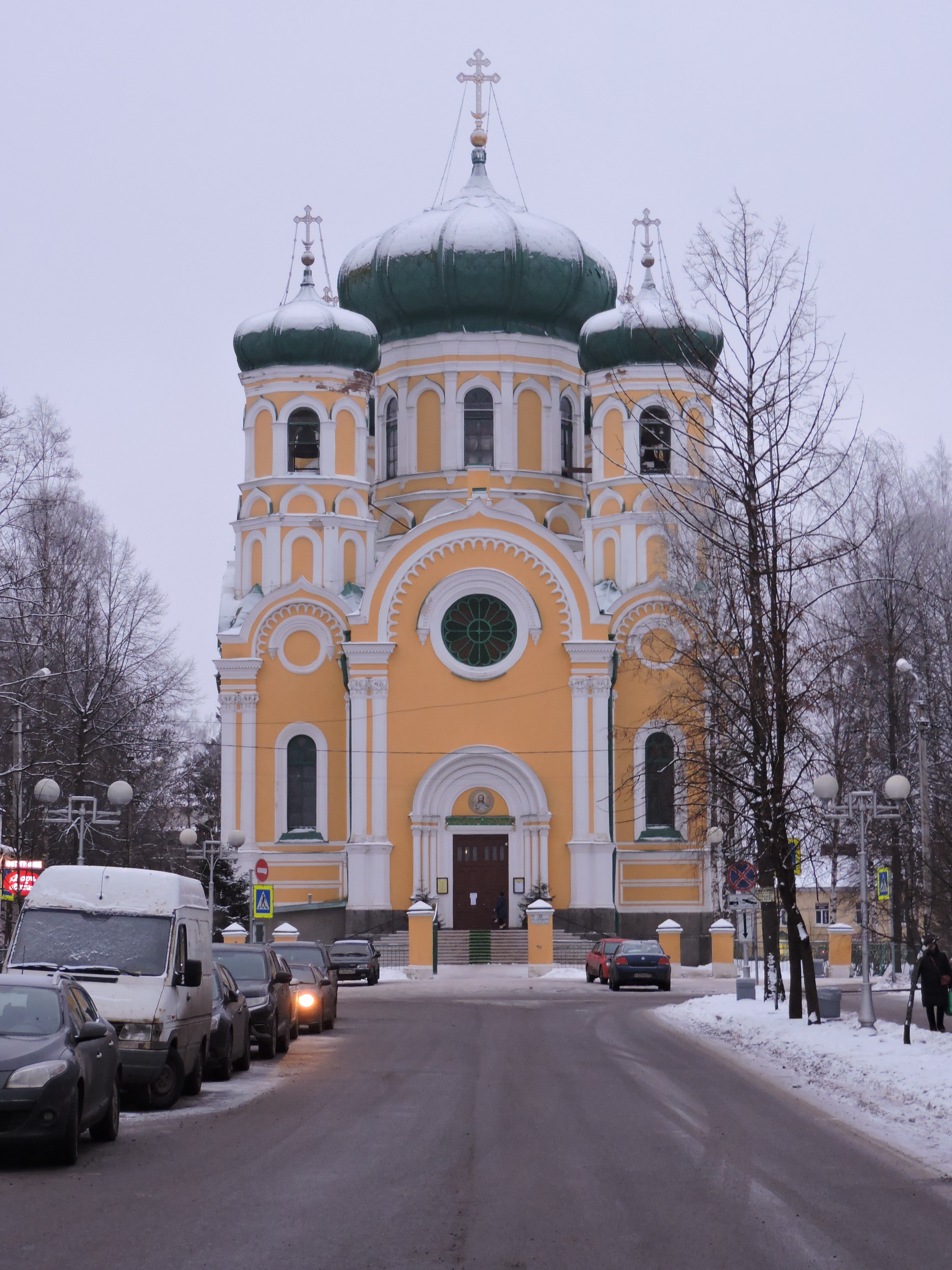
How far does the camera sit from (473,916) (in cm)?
5241

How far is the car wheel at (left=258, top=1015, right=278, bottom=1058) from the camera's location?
21906 mm

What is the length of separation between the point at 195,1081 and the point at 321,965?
11.9 m

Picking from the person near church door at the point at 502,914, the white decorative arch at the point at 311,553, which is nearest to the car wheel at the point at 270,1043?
the person near church door at the point at 502,914

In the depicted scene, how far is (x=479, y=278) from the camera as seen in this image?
57.9 metres

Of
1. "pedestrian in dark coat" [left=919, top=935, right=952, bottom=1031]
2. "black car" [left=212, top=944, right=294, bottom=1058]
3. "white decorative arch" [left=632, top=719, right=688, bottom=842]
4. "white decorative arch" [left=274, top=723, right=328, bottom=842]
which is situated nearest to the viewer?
"black car" [left=212, top=944, right=294, bottom=1058]

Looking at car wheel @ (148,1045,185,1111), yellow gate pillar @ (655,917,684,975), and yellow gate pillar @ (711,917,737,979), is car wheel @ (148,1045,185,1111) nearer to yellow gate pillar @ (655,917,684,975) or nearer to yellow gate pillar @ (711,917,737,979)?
yellow gate pillar @ (711,917,737,979)

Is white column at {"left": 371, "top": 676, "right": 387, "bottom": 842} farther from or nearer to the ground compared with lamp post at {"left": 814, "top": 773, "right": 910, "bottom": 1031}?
farther from the ground

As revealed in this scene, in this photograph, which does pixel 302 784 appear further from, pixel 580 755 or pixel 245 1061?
pixel 245 1061

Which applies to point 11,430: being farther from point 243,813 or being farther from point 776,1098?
point 243,813

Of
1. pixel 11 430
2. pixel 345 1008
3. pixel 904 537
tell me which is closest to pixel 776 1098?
pixel 11 430

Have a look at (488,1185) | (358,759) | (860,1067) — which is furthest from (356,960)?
(488,1185)

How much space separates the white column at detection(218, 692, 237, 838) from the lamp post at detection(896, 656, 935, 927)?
20.8 meters

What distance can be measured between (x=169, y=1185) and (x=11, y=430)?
16.5 meters

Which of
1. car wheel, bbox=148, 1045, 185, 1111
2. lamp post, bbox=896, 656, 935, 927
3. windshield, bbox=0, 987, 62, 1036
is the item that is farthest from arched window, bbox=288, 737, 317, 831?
windshield, bbox=0, 987, 62, 1036
